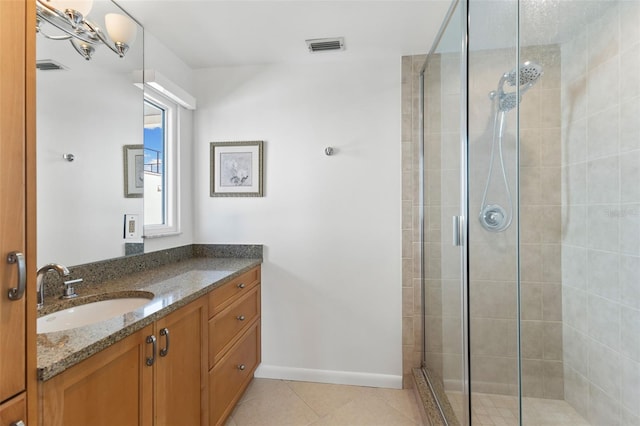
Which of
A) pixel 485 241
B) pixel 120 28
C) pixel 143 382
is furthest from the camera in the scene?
pixel 120 28

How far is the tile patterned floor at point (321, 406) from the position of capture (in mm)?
2025

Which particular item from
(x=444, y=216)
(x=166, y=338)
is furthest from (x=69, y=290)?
(x=444, y=216)

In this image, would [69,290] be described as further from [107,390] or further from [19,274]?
[19,274]

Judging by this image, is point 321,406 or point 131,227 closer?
point 131,227

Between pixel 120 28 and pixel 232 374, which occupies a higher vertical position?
pixel 120 28

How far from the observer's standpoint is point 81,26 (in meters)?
1.47

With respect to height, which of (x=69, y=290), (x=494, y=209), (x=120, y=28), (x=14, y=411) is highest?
(x=120, y=28)

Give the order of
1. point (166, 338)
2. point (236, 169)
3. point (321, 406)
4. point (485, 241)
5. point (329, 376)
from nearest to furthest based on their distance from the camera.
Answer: point (166, 338)
point (485, 241)
point (321, 406)
point (329, 376)
point (236, 169)

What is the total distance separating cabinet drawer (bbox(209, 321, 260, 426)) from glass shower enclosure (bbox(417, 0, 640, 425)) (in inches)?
47.8

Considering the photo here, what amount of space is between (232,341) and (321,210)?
42.3 inches

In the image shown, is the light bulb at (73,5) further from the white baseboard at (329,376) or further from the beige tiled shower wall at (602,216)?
the white baseboard at (329,376)

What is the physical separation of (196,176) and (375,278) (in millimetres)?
1596

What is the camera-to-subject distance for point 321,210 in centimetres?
249

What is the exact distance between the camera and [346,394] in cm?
231
